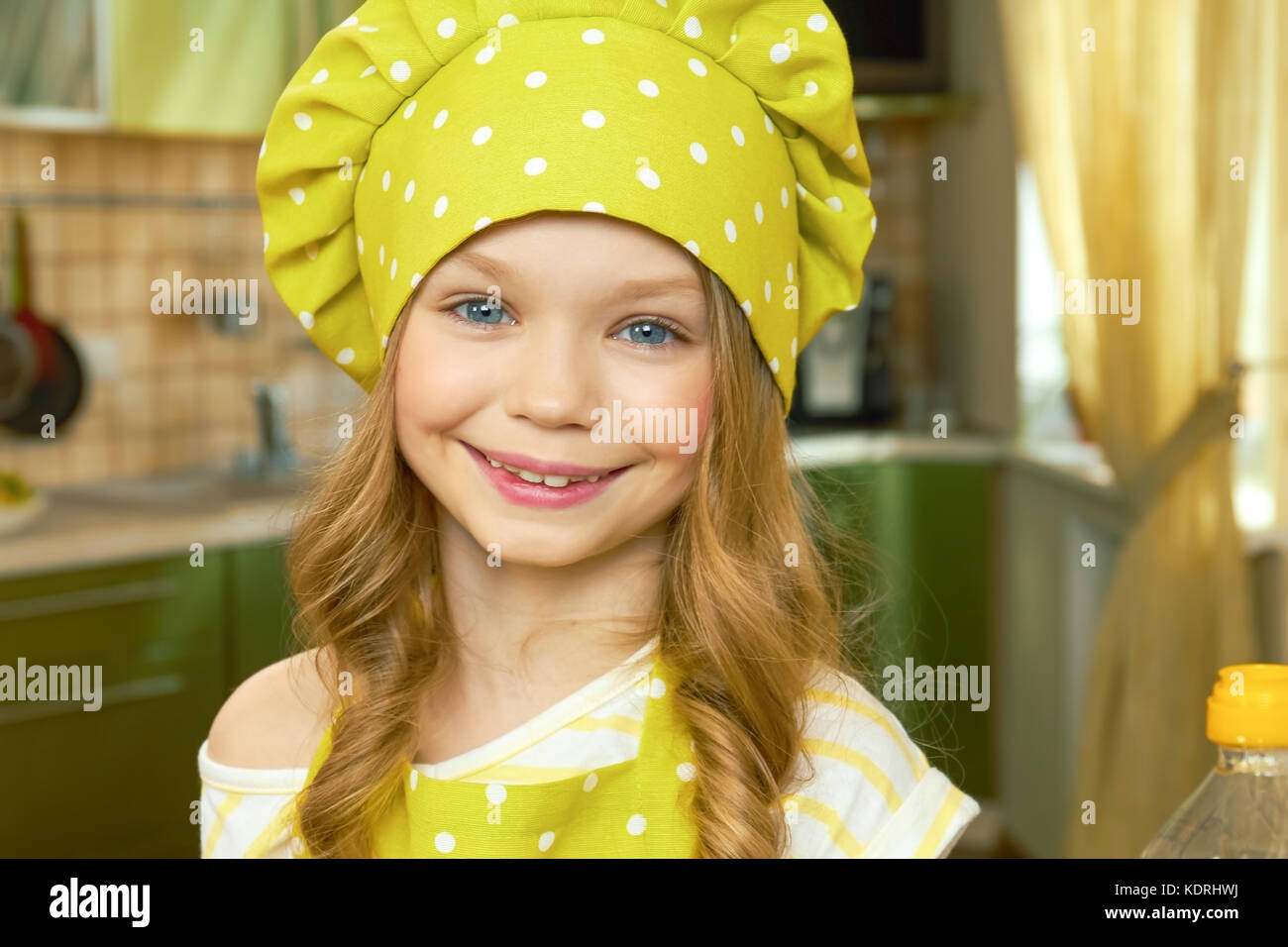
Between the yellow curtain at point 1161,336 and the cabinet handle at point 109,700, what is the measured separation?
117 centimetres

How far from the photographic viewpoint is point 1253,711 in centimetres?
44

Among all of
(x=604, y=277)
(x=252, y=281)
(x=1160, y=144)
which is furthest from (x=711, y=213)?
(x=252, y=281)

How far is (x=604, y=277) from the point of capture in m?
0.57

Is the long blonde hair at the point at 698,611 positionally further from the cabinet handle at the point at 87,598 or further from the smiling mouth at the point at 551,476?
the cabinet handle at the point at 87,598

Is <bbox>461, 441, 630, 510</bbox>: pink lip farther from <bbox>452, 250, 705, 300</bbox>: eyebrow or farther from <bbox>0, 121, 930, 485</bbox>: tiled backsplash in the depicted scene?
<bbox>0, 121, 930, 485</bbox>: tiled backsplash

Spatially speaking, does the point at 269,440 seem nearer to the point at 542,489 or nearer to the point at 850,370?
the point at 850,370

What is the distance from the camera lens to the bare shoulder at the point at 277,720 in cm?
68

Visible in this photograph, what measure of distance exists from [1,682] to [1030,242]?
1.64m

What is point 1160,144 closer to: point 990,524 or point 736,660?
point 990,524

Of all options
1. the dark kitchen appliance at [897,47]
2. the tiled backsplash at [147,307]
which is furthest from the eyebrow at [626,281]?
the dark kitchen appliance at [897,47]

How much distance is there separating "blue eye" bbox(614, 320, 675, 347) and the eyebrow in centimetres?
2

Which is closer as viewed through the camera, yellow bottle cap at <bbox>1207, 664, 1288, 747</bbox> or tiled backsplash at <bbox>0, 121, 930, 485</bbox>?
yellow bottle cap at <bbox>1207, 664, 1288, 747</bbox>

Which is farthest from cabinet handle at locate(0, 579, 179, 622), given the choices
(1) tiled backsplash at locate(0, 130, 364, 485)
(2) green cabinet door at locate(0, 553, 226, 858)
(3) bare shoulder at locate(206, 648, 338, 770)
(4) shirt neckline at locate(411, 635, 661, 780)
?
(4) shirt neckline at locate(411, 635, 661, 780)

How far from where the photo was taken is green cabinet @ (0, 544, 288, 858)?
63.7 inches
